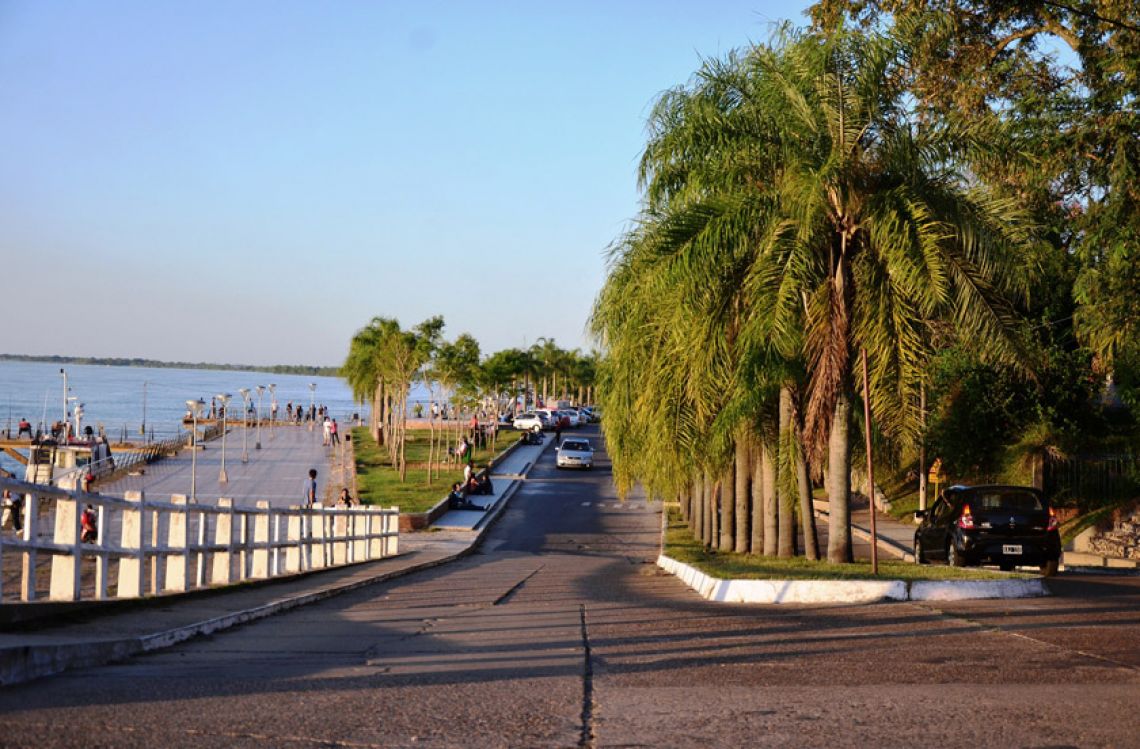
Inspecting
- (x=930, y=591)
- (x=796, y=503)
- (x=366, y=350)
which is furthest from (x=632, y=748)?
(x=366, y=350)

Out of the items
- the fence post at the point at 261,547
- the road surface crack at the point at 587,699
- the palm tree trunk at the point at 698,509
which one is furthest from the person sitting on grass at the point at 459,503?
the road surface crack at the point at 587,699

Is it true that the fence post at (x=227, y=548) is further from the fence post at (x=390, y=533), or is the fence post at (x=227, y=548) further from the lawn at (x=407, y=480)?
the lawn at (x=407, y=480)

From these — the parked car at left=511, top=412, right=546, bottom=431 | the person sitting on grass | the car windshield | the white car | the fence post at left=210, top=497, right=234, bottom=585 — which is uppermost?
the parked car at left=511, top=412, right=546, bottom=431

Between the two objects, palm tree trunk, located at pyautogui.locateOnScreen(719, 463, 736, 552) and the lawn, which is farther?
the lawn

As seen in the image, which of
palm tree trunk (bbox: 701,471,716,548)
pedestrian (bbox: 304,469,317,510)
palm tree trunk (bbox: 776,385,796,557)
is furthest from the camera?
pedestrian (bbox: 304,469,317,510)

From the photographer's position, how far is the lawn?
4300 centimetres

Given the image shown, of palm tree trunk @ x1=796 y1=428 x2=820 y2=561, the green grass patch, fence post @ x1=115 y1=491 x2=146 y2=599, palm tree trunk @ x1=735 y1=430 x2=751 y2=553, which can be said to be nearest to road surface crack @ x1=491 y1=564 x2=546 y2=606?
the green grass patch

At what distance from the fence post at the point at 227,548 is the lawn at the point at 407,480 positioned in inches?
974

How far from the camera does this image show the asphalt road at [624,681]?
6297 mm

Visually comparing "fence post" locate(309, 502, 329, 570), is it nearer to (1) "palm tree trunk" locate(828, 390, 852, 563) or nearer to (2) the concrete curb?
(2) the concrete curb

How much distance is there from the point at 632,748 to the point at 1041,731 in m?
2.25

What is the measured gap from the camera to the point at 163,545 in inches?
472

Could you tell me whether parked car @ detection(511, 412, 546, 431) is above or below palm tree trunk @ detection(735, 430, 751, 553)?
above

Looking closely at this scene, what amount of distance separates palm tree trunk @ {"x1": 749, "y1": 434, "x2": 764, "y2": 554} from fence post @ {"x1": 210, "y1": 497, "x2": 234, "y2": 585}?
11968mm
